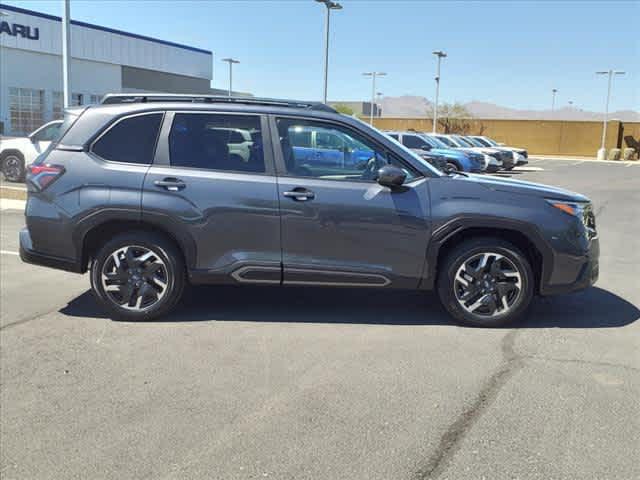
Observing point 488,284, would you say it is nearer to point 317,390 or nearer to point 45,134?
point 317,390

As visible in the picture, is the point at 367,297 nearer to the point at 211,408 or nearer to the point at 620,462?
the point at 211,408

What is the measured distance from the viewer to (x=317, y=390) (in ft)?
13.1

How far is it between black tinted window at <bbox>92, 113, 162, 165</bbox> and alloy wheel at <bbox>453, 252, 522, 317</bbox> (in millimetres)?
2888

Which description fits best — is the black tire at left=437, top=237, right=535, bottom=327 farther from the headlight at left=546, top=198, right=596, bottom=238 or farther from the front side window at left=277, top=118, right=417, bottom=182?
the front side window at left=277, top=118, right=417, bottom=182

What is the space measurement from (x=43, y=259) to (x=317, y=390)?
2.95 meters

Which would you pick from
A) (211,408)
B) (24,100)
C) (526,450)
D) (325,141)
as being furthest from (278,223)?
(24,100)

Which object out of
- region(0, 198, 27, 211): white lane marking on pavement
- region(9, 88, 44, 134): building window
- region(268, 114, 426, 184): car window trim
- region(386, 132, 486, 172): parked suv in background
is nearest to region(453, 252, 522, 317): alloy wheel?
region(268, 114, 426, 184): car window trim

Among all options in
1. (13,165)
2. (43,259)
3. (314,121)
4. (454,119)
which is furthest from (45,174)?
(454,119)

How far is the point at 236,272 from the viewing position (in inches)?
205

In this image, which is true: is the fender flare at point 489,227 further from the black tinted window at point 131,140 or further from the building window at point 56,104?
the building window at point 56,104

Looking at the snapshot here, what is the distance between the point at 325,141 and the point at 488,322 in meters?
2.10

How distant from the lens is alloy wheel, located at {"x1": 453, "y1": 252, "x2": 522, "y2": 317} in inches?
201

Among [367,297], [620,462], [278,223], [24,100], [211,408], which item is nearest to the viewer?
Result: [620,462]

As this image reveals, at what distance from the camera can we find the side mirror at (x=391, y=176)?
16.2 ft
